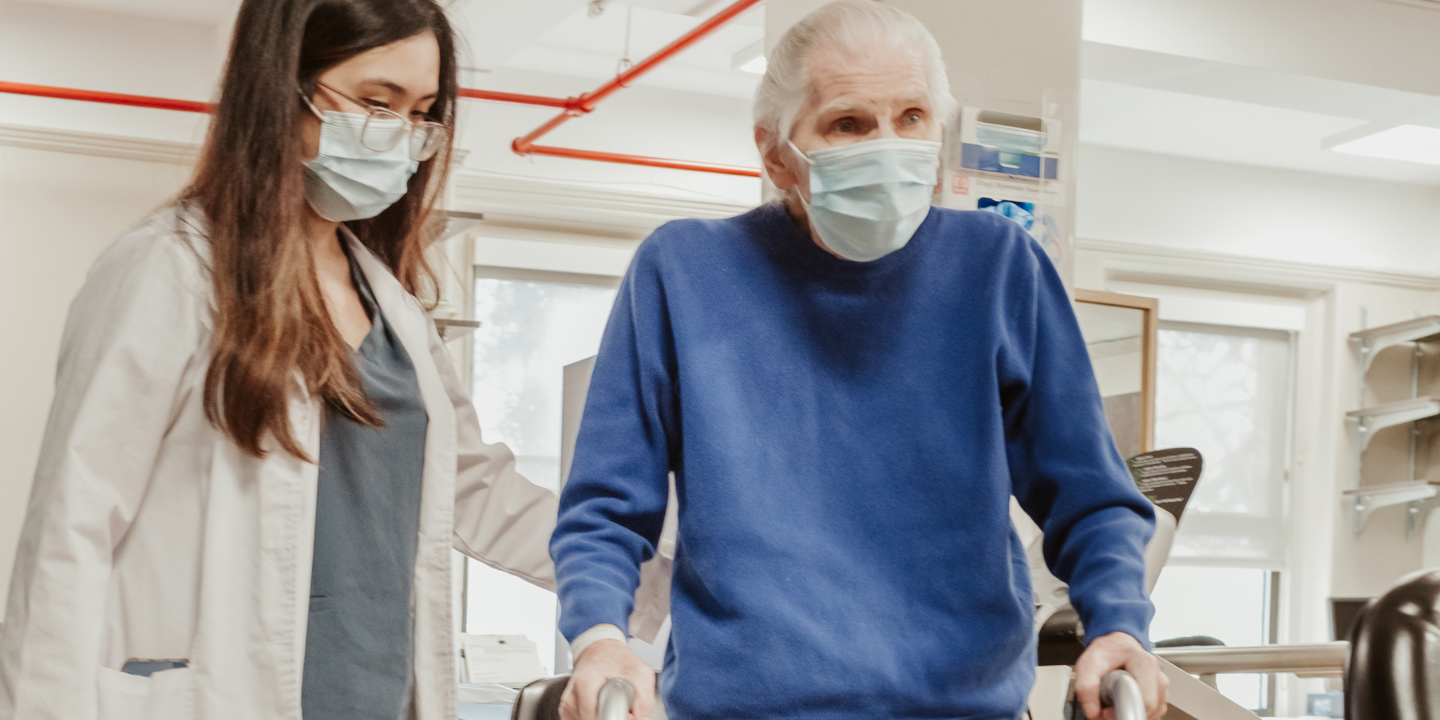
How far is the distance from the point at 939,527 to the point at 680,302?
0.98ft

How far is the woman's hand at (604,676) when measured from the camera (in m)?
1.00

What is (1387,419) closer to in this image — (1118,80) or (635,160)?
(1118,80)

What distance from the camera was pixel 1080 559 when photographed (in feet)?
3.61

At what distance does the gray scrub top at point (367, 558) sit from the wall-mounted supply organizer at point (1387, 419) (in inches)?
239

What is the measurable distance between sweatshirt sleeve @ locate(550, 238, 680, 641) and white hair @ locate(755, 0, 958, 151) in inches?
6.9

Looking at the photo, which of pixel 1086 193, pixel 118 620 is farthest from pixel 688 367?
pixel 1086 193

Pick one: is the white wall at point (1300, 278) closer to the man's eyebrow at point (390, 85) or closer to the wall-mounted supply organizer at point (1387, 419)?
the wall-mounted supply organizer at point (1387, 419)

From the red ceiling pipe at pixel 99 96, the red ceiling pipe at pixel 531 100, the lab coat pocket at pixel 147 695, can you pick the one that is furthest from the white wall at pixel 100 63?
the lab coat pocket at pixel 147 695

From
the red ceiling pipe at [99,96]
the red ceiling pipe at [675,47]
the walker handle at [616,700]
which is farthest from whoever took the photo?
the red ceiling pipe at [99,96]

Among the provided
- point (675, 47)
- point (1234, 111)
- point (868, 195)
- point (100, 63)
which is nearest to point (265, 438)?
point (868, 195)

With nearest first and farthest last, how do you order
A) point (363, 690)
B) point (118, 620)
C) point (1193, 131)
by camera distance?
point (118, 620)
point (363, 690)
point (1193, 131)

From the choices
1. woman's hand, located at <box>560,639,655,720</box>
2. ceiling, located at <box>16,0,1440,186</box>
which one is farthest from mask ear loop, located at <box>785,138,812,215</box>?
ceiling, located at <box>16,0,1440,186</box>

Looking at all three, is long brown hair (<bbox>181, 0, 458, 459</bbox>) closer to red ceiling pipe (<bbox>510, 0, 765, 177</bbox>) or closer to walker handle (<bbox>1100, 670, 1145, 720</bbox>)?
walker handle (<bbox>1100, 670, 1145, 720</bbox>)

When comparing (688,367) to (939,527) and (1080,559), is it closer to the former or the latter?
(939,527)
